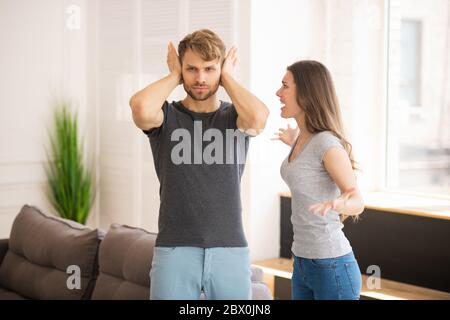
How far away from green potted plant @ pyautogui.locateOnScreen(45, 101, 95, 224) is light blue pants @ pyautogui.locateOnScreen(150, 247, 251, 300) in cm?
342

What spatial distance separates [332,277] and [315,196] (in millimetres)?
218

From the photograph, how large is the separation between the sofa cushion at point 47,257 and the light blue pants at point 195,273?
151 cm

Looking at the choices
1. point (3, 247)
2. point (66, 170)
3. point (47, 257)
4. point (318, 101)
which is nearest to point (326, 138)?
point (318, 101)

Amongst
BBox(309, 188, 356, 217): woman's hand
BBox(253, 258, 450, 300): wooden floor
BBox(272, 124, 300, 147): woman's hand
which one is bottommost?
BBox(253, 258, 450, 300): wooden floor

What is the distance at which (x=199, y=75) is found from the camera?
6.06ft

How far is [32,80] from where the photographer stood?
5035 millimetres

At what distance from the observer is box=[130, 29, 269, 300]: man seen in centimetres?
182

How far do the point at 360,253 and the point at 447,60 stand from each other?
121cm

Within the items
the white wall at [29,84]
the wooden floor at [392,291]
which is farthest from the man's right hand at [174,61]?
the white wall at [29,84]

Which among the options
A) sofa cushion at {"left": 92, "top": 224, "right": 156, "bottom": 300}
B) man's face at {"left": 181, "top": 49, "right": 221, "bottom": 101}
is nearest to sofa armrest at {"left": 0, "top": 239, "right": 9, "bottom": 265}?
sofa cushion at {"left": 92, "top": 224, "right": 156, "bottom": 300}

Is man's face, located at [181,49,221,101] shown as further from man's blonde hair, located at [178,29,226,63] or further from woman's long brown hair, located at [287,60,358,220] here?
woman's long brown hair, located at [287,60,358,220]

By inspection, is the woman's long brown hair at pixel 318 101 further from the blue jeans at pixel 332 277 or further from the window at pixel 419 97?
the window at pixel 419 97

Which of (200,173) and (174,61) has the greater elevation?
(174,61)

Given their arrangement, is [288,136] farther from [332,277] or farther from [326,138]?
[332,277]
